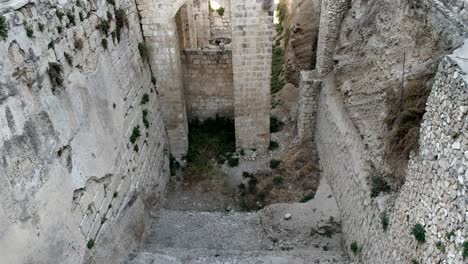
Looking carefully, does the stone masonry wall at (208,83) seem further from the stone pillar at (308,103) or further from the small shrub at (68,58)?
the small shrub at (68,58)

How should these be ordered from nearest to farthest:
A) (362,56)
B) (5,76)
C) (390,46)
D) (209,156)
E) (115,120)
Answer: (5,76)
(390,46)
(115,120)
(362,56)
(209,156)

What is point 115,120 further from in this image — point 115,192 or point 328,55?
point 328,55

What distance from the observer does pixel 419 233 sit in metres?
4.87

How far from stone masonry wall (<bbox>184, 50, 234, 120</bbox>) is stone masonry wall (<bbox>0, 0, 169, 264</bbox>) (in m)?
3.13

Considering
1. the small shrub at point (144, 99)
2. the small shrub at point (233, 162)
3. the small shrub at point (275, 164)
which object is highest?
the small shrub at point (144, 99)

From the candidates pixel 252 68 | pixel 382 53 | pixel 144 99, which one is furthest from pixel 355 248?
pixel 144 99

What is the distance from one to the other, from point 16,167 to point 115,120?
3058 millimetres

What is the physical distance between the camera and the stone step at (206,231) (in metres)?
8.47

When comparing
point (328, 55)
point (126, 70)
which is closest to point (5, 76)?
point (126, 70)

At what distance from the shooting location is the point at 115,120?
7715 millimetres

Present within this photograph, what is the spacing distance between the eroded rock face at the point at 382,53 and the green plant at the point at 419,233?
162 cm

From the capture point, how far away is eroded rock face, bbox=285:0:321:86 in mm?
11961

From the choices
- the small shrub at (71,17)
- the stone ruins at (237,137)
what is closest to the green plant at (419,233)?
the stone ruins at (237,137)

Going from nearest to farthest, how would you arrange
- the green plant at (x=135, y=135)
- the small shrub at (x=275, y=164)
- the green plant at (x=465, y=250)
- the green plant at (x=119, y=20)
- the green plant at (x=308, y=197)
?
1. the green plant at (x=465, y=250)
2. the green plant at (x=119, y=20)
3. the green plant at (x=135, y=135)
4. the green plant at (x=308, y=197)
5. the small shrub at (x=275, y=164)
